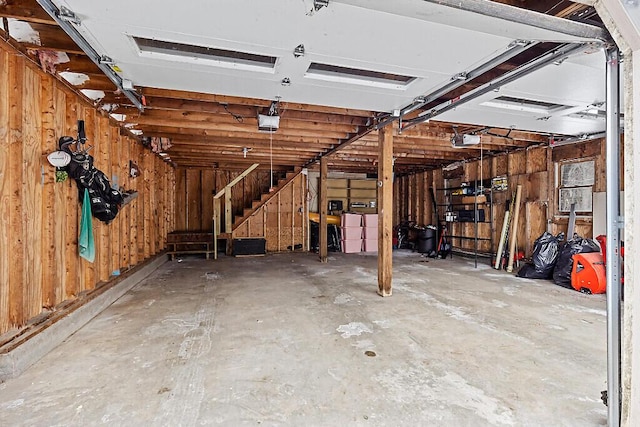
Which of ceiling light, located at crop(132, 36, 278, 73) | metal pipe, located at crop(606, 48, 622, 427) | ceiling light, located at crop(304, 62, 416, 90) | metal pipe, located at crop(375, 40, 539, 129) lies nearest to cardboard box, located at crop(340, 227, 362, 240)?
metal pipe, located at crop(375, 40, 539, 129)

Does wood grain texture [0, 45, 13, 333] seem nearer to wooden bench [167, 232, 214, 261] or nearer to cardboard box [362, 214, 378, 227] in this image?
wooden bench [167, 232, 214, 261]

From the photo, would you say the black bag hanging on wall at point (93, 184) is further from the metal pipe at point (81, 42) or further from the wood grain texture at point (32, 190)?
the metal pipe at point (81, 42)

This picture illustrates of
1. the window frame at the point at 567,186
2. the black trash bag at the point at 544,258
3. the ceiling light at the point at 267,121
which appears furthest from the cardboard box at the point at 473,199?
the ceiling light at the point at 267,121

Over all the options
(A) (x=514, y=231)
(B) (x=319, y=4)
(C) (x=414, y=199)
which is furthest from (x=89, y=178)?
(C) (x=414, y=199)

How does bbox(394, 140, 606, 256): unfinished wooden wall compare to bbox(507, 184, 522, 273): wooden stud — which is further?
bbox(507, 184, 522, 273): wooden stud

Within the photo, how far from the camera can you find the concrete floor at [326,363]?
1.74 m

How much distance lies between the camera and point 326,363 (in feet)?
7.50

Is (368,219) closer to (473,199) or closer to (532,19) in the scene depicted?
(473,199)

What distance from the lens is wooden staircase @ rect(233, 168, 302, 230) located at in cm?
826

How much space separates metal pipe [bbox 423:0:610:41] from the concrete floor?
2.06 meters

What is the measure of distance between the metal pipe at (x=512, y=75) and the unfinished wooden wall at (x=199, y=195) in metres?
6.76

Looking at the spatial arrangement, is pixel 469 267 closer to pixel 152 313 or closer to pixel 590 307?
pixel 590 307

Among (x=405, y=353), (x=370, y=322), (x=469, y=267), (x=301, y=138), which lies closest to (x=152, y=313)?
(x=370, y=322)

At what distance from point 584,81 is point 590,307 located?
2630 millimetres
